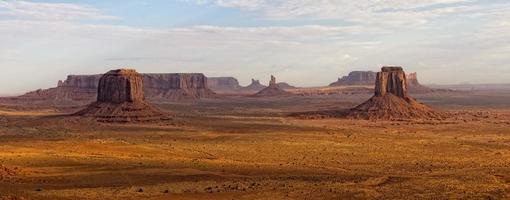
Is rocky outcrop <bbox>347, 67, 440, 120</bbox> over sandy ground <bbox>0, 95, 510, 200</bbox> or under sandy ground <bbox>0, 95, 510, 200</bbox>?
over

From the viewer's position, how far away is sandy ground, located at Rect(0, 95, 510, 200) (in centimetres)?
3394

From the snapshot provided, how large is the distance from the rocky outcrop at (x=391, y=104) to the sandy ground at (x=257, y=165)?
26.4 metres

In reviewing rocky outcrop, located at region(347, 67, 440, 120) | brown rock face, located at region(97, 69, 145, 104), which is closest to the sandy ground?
Result: brown rock face, located at region(97, 69, 145, 104)

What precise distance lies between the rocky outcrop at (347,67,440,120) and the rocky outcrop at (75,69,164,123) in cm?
4113

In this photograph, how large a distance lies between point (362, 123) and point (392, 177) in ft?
214

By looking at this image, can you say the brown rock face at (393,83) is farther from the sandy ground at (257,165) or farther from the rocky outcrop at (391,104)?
the sandy ground at (257,165)

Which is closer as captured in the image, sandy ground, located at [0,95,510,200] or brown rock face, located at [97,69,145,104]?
sandy ground, located at [0,95,510,200]

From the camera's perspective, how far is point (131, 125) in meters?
95.4

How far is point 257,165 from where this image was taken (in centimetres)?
4566

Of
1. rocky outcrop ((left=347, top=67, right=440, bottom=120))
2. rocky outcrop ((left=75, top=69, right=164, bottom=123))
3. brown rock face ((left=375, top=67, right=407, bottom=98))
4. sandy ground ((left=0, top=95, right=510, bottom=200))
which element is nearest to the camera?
sandy ground ((left=0, top=95, right=510, bottom=200))

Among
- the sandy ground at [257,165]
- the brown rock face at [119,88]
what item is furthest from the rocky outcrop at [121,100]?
the sandy ground at [257,165]

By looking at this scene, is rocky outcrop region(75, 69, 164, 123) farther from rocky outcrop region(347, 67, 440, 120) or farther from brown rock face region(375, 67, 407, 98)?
brown rock face region(375, 67, 407, 98)

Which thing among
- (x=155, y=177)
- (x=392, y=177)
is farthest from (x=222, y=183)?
(x=392, y=177)

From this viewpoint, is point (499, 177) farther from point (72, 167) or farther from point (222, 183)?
point (72, 167)
